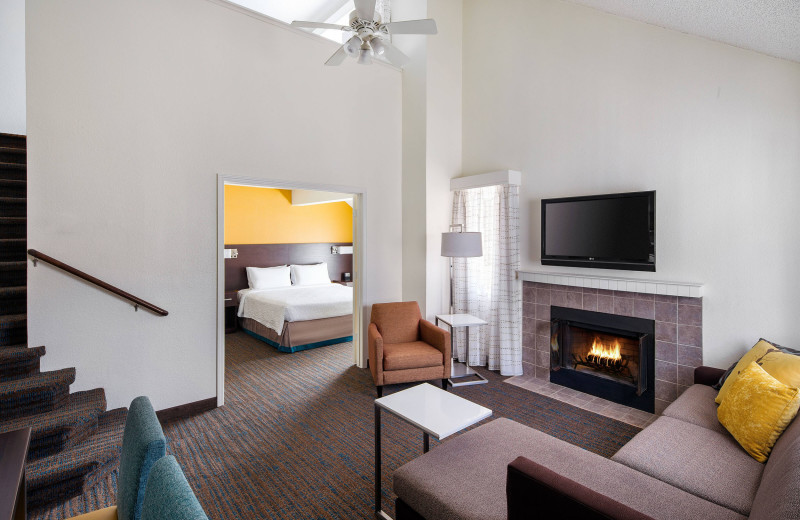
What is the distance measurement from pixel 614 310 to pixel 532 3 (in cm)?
325

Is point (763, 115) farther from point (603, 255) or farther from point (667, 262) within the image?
point (603, 255)

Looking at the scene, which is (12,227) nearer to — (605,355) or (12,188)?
(12,188)

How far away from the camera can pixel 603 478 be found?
66.7 inches

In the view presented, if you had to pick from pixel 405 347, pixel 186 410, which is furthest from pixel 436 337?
pixel 186 410

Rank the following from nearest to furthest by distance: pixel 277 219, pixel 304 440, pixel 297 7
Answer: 1. pixel 304 440
2. pixel 297 7
3. pixel 277 219

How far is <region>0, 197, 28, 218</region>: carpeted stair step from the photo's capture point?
289 cm

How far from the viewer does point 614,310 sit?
3.47 metres

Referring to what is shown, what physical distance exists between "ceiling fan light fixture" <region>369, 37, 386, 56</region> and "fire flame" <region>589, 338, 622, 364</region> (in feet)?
10.7

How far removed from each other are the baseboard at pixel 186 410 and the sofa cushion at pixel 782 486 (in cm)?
357

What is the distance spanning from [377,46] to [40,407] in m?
3.40

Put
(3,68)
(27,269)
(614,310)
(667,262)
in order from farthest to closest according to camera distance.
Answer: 1. (3,68)
2. (614,310)
3. (667,262)
4. (27,269)

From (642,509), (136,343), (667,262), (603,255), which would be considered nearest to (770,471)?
(642,509)

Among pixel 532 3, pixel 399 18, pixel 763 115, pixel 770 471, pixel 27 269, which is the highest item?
pixel 399 18

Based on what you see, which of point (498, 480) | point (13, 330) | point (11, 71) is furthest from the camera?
point (11, 71)
